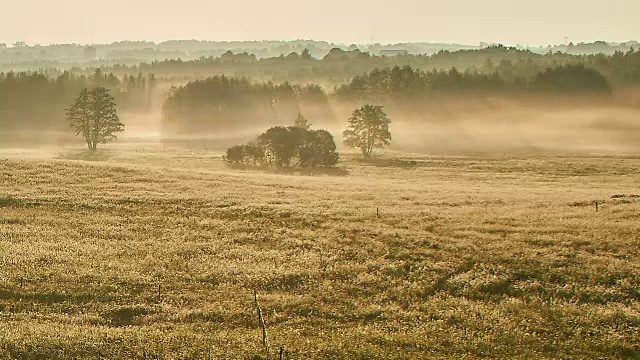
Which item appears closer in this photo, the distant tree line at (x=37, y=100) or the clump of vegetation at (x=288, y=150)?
the clump of vegetation at (x=288, y=150)

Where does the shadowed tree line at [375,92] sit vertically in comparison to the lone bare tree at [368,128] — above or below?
above

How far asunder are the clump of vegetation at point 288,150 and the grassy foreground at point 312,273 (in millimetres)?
34966

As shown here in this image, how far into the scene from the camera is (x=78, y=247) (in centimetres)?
3108

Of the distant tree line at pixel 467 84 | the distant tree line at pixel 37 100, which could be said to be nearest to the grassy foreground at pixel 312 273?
the distant tree line at pixel 37 100

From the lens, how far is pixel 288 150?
3275 inches

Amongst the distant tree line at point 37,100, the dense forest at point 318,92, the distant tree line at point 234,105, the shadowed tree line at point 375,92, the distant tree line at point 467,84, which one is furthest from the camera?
the distant tree line at point 467,84

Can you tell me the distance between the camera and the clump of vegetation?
83000 millimetres

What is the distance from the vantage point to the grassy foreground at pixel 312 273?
70.2 ft

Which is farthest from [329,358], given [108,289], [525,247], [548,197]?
[548,197]

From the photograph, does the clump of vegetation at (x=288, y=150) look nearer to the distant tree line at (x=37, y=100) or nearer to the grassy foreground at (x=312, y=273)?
the grassy foreground at (x=312, y=273)

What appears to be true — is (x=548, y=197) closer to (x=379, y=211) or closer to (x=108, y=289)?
(x=379, y=211)

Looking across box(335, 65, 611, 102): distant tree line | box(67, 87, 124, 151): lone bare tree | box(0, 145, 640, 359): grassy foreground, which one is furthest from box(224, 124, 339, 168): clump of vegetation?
box(335, 65, 611, 102): distant tree line

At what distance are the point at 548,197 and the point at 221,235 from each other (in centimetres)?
2620

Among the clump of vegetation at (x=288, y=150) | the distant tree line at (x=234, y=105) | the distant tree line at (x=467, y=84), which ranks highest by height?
the distant tree line at (x=467, y=84)
